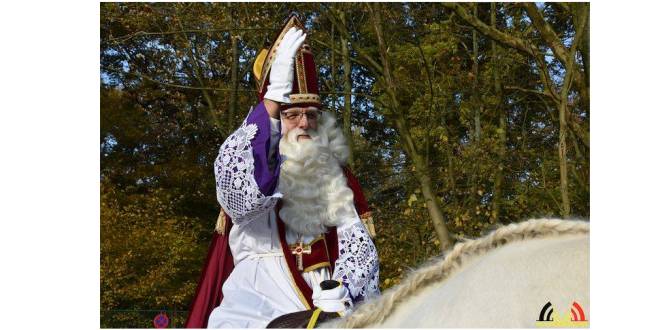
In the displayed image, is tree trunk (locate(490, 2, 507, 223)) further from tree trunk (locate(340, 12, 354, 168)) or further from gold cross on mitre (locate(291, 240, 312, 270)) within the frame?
gold cross on mitre (locate(291, 240, 312, 270))

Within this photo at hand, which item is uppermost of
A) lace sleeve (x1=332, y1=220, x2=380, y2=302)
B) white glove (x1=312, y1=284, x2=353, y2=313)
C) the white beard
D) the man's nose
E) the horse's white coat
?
the man's nose

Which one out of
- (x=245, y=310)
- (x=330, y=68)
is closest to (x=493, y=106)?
(x=330, y=68)


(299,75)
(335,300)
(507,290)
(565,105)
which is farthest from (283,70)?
(507,290)

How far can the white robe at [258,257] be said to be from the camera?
2.28 m

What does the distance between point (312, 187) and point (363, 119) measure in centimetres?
73

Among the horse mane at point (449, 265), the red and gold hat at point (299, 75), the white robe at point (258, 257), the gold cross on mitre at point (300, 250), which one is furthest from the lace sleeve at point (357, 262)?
the horse mane at point (449, 265)

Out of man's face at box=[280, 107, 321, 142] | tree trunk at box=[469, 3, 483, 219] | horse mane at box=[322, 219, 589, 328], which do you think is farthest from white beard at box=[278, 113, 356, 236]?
horse mane at box=[322, 219, 589, 328]

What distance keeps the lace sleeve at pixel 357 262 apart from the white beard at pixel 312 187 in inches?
2.3

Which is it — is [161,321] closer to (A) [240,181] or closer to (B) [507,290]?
(A) [240,181]

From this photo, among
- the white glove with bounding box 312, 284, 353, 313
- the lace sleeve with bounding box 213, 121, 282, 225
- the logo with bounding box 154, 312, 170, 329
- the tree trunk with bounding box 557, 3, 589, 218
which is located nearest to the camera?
the white glove with bounding box 312, 284, 353, 313

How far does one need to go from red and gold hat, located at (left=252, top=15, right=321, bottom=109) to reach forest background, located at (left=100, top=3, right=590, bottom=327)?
1.84 ft

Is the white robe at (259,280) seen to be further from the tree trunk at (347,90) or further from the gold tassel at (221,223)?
the tree trunk at (347,90)

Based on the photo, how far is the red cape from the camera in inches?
97.3

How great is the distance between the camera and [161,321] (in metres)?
3.06
